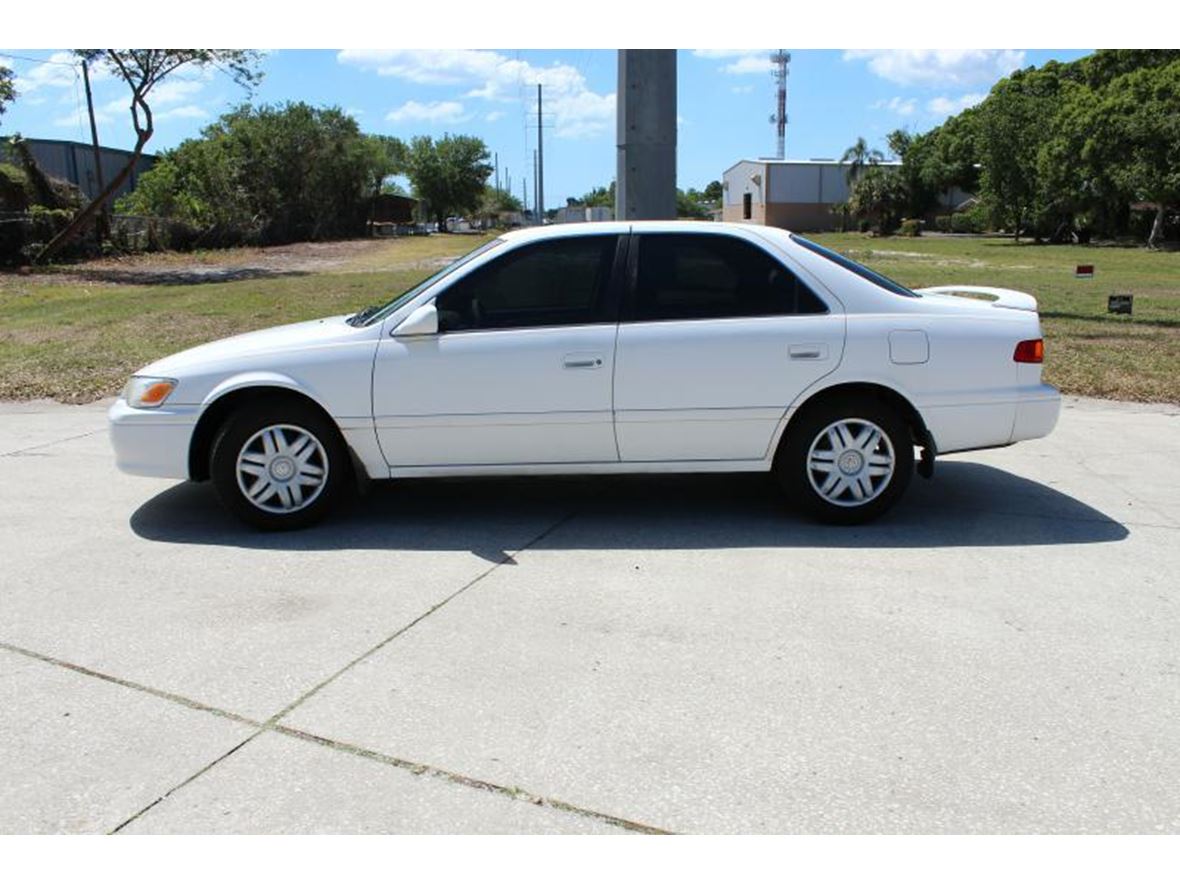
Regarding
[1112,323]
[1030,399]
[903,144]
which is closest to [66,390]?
[1030,399]

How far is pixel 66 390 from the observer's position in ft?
32.6

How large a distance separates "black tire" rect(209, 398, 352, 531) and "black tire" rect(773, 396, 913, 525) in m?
2.40

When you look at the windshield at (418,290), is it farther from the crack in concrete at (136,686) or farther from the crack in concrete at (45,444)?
the crack in concrete at (45,444)

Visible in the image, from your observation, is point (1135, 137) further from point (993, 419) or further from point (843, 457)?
point (843, 457)

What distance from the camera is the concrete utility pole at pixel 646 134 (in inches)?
377

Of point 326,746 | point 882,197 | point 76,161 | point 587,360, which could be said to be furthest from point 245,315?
point 882,197

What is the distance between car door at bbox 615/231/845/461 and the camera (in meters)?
A: 5.30

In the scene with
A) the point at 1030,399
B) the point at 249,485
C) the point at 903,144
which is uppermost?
the point at 903,144

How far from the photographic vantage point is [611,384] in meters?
5.29

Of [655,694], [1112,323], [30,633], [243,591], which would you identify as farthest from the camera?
[1112,323]

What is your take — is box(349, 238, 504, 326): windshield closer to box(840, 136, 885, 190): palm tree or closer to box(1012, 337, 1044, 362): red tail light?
box(1012, 337, 1044, 362): red tail light

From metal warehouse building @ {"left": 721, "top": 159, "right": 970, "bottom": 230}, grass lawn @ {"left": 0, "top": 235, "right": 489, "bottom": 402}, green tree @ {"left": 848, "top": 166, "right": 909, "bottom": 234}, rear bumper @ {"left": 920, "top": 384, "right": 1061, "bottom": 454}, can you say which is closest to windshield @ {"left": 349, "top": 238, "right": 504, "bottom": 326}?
rear bumper @ {"left": 920, "top": 384, "right": 1061, "bottom": 454}

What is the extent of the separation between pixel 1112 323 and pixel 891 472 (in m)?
9.66

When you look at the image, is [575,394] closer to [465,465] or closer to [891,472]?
[465,465]
